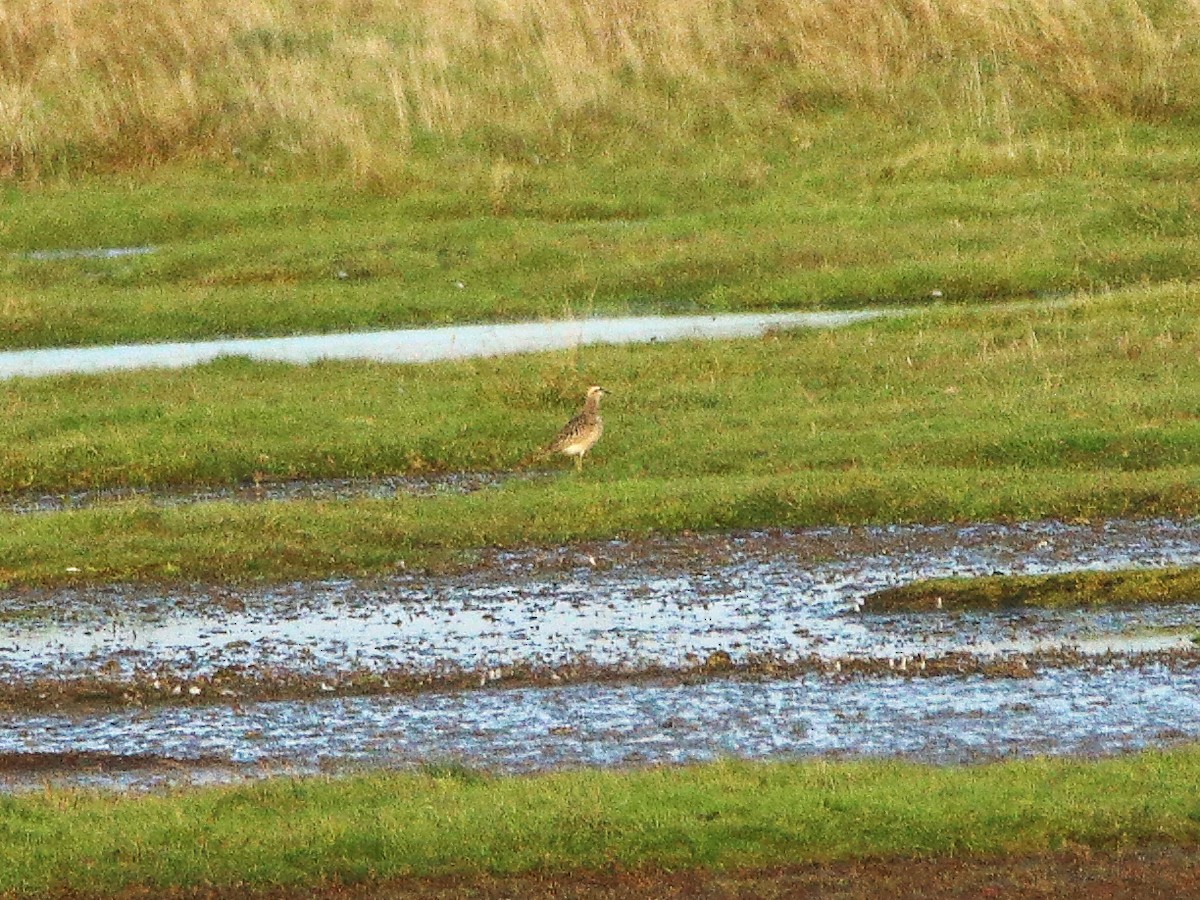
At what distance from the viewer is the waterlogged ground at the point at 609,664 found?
994 centimetres

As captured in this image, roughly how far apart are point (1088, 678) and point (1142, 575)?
168 cm

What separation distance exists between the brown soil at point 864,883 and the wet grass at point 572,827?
6cm

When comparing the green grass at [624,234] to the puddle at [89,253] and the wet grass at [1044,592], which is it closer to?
the puddle at [89,253]

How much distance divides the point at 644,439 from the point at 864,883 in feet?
26.8

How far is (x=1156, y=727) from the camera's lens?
989cm

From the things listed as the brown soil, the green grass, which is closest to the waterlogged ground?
the brown soil

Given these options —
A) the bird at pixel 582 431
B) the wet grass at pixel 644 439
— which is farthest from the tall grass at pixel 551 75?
the bird at pixel 582 431

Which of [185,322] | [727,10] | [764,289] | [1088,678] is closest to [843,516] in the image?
[1088,678]

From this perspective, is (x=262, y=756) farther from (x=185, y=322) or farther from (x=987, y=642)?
(x=185, y=322)

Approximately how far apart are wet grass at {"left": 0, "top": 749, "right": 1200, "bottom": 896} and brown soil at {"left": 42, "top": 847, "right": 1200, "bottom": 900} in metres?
0.06

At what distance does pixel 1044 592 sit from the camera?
12078 mm

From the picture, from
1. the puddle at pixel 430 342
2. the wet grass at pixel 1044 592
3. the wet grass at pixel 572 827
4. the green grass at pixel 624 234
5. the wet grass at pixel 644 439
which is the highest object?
the green grass at pixel 624 234

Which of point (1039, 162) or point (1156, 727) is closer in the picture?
point (1156, 727)

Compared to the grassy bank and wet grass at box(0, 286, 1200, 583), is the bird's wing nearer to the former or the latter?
wet grass at box(0, 286, 1200, 583)
